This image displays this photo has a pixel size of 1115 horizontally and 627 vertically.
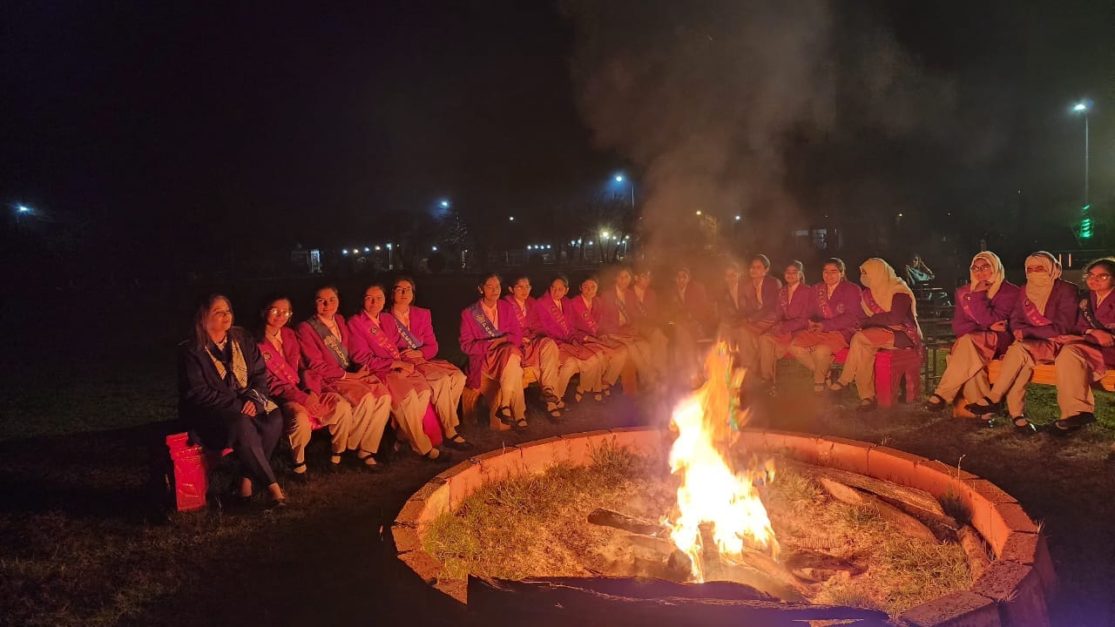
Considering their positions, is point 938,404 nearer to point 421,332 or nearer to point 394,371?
point 421,332

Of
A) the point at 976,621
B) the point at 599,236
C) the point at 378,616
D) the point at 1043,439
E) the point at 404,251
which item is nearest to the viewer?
the point at 976,621

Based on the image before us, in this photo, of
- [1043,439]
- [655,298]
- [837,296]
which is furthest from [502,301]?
[1043,439]

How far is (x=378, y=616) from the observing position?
2941 millimetres

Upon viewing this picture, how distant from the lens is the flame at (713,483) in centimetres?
359

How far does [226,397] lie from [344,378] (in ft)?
3.15

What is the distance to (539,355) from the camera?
21.4 ft

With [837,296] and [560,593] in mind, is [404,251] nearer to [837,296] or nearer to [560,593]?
[837,296]

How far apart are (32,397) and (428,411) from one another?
231 inches

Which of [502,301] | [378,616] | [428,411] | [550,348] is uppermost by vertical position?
[502,301]

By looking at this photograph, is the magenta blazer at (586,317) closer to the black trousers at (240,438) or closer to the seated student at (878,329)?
the seated student at (878,329)

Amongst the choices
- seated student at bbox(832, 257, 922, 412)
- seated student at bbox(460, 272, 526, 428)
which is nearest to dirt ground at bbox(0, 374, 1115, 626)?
seated student at bbox(460, 272, 526, 428)

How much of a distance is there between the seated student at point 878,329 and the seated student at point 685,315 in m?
1.68

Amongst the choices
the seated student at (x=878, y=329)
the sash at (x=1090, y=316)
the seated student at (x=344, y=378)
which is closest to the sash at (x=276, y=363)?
the seated student at (x=344, y=378)

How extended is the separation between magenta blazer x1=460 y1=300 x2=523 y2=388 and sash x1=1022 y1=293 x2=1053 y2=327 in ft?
14.8
